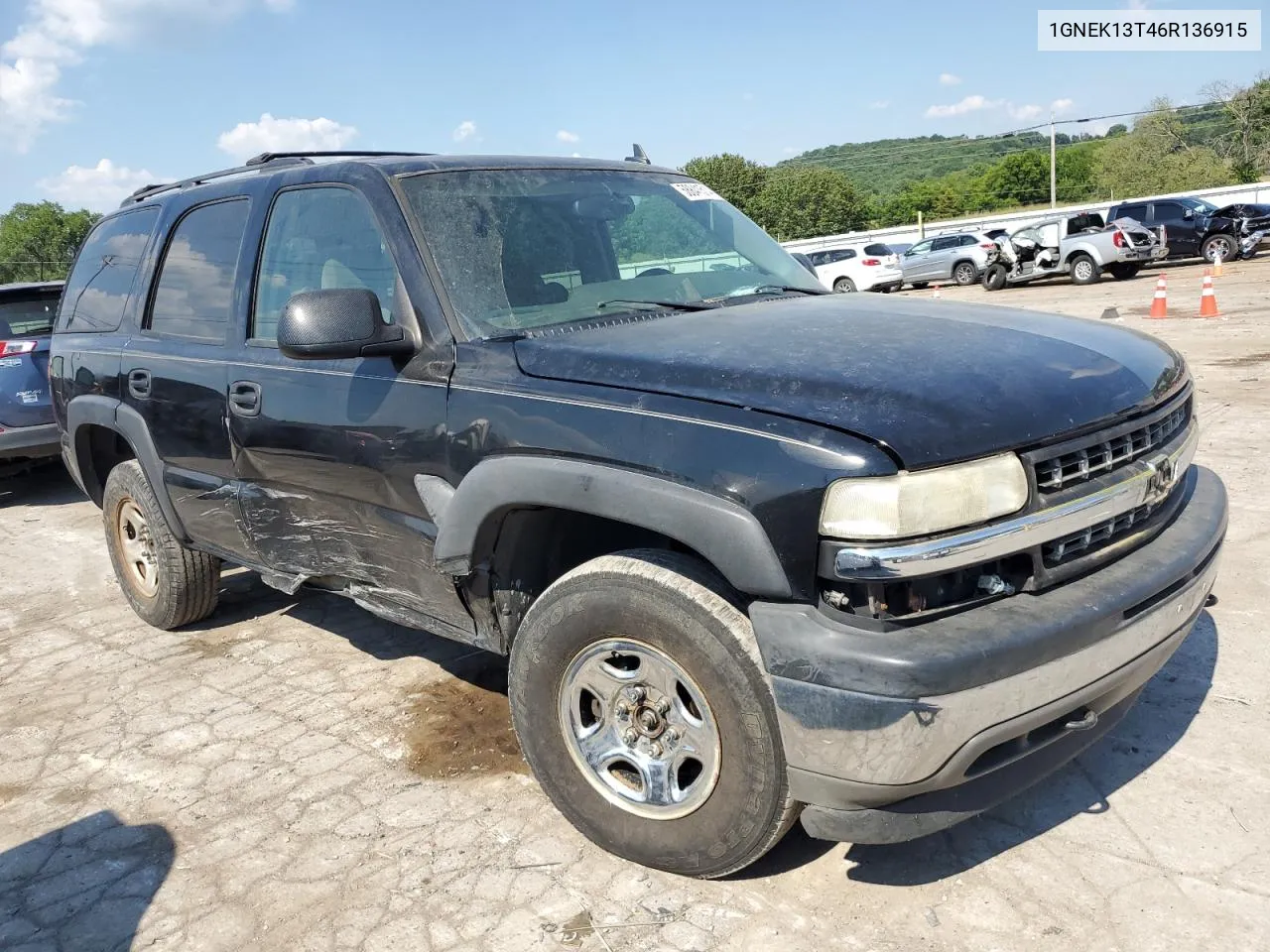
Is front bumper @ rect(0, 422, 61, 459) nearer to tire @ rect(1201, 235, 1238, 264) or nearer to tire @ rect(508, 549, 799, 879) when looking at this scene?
tire @ rect(508, 549, 799, 879)

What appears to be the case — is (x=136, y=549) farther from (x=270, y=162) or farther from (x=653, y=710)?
(x=653, y=710)

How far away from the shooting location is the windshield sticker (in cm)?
388

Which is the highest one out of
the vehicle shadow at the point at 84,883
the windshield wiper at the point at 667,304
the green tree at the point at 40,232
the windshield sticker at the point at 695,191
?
the green tree at the point at 40,232

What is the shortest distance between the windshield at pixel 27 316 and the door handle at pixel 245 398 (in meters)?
5.34

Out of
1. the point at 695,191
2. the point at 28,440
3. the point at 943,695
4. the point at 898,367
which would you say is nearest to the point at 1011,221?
the point at 28,440

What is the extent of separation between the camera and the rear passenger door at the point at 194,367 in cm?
386

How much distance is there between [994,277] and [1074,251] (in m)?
2.01

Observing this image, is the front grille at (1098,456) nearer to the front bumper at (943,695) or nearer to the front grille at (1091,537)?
the front grille at (1091,537)

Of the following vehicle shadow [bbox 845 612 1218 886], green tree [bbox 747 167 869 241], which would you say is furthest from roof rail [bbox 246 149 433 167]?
green tree [bbox 747 167 869 241]

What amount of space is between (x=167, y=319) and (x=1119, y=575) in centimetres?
378

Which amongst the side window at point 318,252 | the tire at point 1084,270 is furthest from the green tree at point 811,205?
the side window at point 318,252

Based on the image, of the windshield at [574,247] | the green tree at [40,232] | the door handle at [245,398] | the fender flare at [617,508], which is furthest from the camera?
the green tree at [40,232]

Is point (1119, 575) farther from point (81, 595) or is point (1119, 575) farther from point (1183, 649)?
point (81, 595)

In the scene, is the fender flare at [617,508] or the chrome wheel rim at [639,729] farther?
the chrome wheel rim at [639,729]
